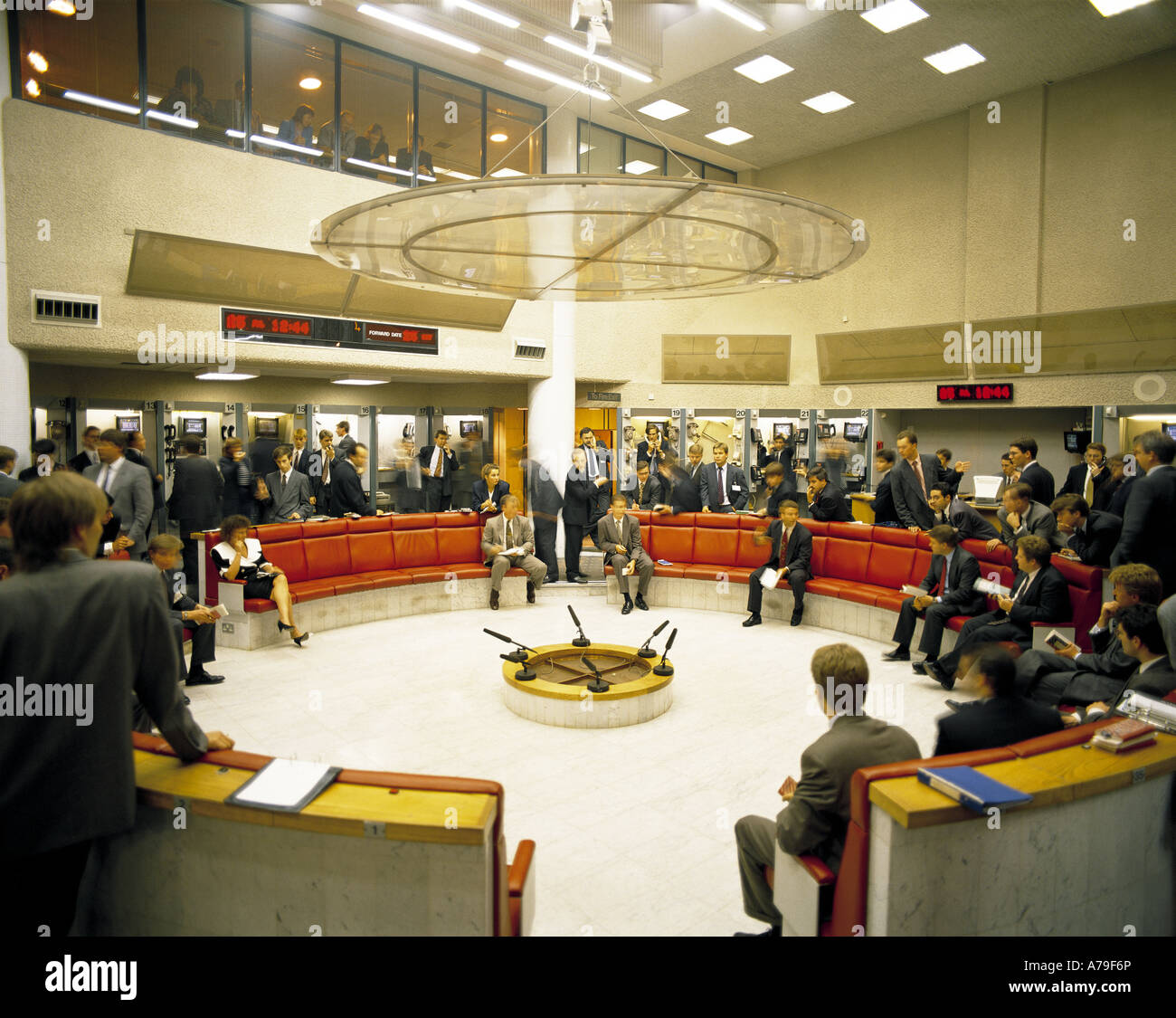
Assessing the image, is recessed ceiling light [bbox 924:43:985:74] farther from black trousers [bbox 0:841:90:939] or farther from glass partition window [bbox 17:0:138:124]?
black trousers [bbox 0:841:90:939]

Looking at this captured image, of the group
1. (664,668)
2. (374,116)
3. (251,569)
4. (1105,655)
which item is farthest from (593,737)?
(374,116)

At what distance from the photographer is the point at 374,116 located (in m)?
10.7

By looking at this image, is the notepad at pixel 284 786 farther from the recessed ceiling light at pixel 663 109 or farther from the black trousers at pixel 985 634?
the recessed ceiling light at pixel 663 109

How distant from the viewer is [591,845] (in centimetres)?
406

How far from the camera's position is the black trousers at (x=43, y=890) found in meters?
2.11

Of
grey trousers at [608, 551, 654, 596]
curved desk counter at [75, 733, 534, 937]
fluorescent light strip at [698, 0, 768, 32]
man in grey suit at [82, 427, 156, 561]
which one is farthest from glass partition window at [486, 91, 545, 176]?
curved desk counter at [75, 733, 534, 937]

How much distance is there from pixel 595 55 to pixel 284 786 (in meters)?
9.68

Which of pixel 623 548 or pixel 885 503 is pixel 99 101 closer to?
pixel 623 548

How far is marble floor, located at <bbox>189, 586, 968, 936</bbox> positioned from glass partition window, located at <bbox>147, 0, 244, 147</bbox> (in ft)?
21.4

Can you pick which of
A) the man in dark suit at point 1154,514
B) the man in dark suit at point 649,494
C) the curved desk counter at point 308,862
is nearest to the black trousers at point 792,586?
the man in dark suit at point 649,494

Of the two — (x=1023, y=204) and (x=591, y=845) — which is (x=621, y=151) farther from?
(x=591, y=845)

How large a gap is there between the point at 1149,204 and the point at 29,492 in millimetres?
13273

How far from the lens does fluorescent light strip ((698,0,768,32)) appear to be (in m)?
8.70
